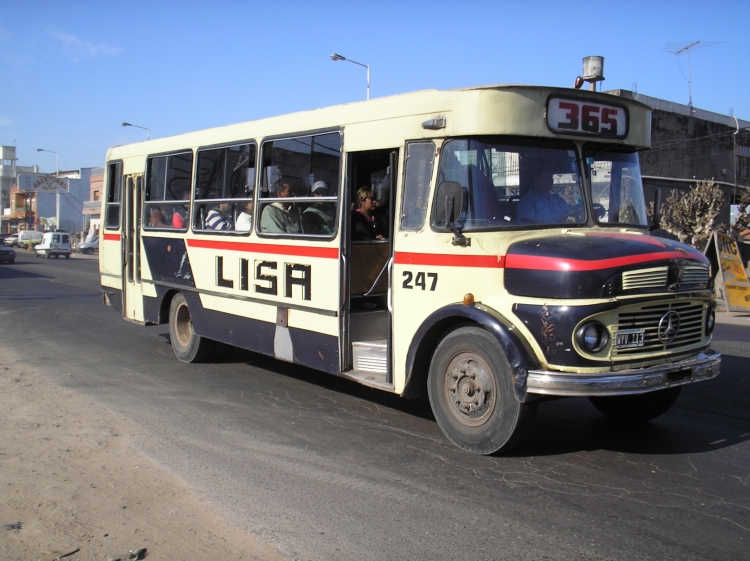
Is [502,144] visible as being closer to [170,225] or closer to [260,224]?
[260,224]

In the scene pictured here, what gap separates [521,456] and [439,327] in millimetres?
1197

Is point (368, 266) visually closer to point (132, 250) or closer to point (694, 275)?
point (694, 275)

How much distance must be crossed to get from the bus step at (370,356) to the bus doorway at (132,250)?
503 cm

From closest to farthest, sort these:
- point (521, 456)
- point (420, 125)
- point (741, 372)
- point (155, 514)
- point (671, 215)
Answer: point (155, 514) → point (521, 456) → point (420, 125) → point (741, 372) → point (671, 215)

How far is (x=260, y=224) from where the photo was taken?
7.90m

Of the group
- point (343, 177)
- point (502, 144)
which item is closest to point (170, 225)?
point (343, 177)

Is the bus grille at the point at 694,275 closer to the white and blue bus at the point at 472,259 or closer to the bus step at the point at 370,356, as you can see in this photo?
the white and blue bus at the point at 472,259

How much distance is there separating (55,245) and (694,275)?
2015 inches

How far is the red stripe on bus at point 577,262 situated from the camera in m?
4.80

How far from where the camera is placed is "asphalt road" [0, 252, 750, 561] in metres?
3.97

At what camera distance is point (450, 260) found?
5.62 meters

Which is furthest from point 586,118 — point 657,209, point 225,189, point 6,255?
point 6,255

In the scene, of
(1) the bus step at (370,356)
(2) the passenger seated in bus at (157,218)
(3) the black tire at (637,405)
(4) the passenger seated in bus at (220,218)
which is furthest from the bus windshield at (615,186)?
(2) the passenger seated in bus at (157,218)

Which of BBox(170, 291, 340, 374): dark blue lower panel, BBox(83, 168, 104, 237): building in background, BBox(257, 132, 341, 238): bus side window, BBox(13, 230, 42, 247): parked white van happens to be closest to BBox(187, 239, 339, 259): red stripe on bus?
BBox(257, 132, 341, 238): bus side window
